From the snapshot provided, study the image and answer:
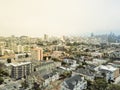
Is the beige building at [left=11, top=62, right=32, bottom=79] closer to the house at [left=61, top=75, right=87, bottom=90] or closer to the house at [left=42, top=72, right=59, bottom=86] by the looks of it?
the house at [left=42, top=72, right=59, bottom=86]

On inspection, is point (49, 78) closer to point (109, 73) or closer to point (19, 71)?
point (19, 71)

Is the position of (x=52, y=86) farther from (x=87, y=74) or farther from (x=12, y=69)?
(x=12, y=69)

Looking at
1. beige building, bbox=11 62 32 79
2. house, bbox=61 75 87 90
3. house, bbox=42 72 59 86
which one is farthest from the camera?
beige building, bbox=11 62 32 79

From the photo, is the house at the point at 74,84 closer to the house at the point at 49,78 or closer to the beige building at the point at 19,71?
the house at the point at 49,78

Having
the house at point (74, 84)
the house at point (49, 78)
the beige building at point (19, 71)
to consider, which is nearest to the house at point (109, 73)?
the house at point (74, 84)

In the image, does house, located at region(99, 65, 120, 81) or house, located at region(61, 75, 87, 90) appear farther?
house, located at region(99, 65, 120, 81)

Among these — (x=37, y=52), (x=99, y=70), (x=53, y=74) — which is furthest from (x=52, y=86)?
(x=37, y=52)

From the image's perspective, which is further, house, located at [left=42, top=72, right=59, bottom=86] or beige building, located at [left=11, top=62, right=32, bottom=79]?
beige building, located at [left=11, top=62, right=32, bottom=79]

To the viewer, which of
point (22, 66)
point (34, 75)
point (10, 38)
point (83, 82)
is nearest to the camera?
point (83, 82)

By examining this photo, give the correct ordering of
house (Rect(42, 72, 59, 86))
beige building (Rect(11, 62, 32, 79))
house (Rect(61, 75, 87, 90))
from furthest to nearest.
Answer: beige building (Rect(11, 62, 32, 79)), house (Rect(42, 72, 59, 86)), house (Rect(61, 75, 87, 90))

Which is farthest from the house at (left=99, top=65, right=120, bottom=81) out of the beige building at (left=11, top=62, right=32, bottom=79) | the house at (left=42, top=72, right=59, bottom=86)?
the beige building at (left=11, top=62, right=32, bottom=79)

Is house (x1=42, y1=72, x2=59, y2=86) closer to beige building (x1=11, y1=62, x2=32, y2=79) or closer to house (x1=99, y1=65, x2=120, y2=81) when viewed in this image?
beige building (x1=11, y1=62, x2=32, y2=79)
